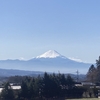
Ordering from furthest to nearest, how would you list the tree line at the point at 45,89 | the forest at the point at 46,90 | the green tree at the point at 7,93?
the forest at the point at 46,90
the tree line at the point at 45,89
the green tree at the point at 7,93

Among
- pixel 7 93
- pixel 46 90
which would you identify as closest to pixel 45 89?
pixel 46 90

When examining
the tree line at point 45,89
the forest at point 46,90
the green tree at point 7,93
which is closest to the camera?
the green tree at point 7,93

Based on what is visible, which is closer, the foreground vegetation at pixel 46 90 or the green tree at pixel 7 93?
the green tree at pixel 7 93

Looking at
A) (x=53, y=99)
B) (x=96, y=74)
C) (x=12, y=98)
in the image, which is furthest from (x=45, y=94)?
(x=96, y=74)

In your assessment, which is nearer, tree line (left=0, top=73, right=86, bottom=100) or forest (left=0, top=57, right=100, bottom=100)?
tree line (left=0, top=73, right=86, bottom=100)

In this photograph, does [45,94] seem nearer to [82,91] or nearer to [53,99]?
[53,99]

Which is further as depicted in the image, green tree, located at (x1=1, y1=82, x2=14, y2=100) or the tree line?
the tree line

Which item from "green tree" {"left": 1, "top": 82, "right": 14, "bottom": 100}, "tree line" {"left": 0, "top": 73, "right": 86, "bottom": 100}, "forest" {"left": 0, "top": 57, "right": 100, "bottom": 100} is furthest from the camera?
"forest" {"left": 0, "top": 57, "right": 100, "bottom": 100}

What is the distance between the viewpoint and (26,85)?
48.4 meters

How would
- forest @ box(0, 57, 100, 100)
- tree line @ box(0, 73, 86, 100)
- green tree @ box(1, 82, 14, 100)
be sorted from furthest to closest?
forest @ box(0, 57, 100, 100)
tree line @ box(0, 73, 86, 100)
green tree @ box(1, 82, 14, 100)

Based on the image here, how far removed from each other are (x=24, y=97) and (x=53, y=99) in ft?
14.7

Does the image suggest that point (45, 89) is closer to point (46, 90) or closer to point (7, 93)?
point (46, 90)

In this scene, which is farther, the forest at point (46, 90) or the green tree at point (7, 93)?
the forest at point (46, 90)

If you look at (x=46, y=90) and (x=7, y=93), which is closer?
(x=7, y=93)
